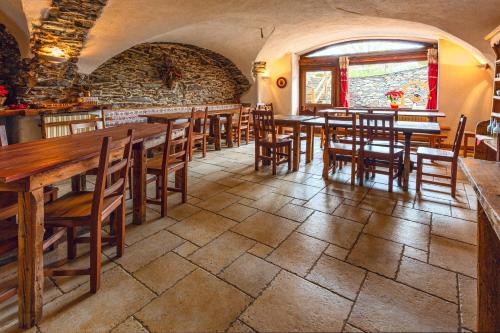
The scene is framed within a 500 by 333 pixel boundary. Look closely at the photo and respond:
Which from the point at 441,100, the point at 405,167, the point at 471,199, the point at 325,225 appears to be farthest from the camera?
the point at 441,100

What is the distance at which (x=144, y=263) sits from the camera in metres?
1.87

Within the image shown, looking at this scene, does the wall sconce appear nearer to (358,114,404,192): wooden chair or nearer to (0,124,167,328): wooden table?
(0,124,167,328): wooden table

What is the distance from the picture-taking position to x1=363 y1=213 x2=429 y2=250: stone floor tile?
2.14 m

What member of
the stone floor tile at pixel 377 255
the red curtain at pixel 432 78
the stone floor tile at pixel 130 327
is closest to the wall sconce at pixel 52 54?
the stone floor tile at pixel 130 327

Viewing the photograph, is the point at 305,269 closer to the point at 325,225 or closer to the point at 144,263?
the point at 325,225

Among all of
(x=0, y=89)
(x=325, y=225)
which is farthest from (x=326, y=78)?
(x=0, y=89)

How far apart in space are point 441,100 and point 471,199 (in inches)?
162

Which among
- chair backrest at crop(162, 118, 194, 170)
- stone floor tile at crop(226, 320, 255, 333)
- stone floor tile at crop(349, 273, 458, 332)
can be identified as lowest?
stone floor tile at crop(226, 320, 255, 333)

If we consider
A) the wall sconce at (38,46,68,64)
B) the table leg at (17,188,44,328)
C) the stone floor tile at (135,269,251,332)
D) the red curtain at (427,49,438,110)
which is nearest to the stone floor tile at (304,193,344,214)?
the stone floor tile at (135,269,251,332)

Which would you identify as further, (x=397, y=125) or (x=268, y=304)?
(x=397, y=125)

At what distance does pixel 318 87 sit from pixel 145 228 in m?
6.98

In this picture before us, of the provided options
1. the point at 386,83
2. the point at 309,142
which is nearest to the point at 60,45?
the point at 309,142

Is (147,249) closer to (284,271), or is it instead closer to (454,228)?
(284,271)

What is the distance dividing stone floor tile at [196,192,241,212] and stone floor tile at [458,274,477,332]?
1.91 metres
